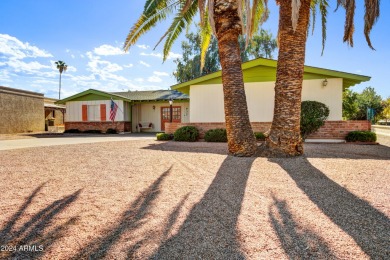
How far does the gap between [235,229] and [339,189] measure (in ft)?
8.20

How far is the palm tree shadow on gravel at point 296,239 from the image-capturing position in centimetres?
230

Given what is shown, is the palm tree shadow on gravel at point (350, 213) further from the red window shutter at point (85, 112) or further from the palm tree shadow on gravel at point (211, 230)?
the red window shutter at point (85, 112)

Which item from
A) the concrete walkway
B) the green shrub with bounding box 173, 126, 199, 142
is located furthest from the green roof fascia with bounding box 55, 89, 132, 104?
the green shrub with bounding box 173, 126, 199, 142

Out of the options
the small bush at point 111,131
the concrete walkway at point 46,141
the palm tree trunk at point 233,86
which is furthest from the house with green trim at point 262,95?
the small bush at point 111,131

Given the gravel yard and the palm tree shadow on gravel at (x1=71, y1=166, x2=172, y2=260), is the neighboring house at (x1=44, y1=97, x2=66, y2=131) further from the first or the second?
the palm tree shadow on gravel at (x1=71, y1=166, x2=172, y2=260)

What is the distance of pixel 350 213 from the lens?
322cm

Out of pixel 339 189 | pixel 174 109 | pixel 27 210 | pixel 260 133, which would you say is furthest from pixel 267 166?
pixel 174 109

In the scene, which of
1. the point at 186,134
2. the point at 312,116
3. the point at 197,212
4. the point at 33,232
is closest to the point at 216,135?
the point at 186,134

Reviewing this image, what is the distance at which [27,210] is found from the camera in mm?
3379

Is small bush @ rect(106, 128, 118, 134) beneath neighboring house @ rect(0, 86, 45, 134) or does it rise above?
beneath

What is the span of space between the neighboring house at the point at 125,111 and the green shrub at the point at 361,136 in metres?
13.4

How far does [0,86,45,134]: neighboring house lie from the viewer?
20625 millimetres

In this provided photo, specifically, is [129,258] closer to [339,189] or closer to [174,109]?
[339,189]

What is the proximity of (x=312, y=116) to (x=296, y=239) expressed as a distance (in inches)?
396
